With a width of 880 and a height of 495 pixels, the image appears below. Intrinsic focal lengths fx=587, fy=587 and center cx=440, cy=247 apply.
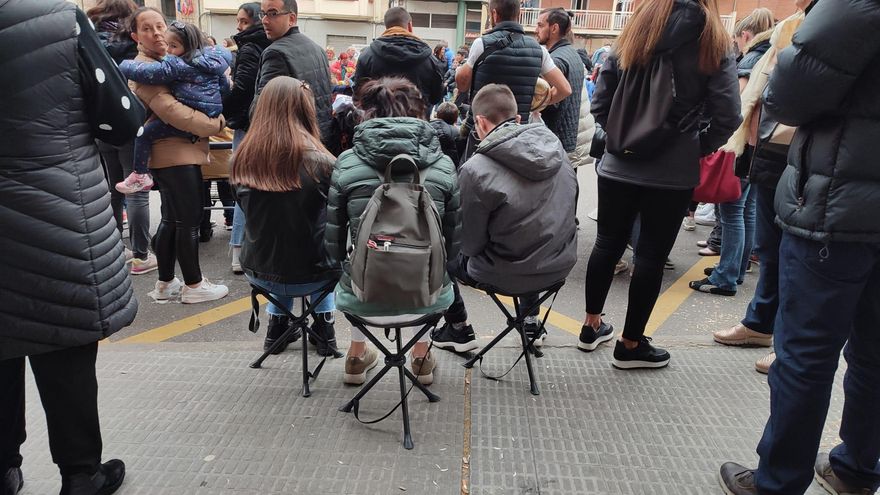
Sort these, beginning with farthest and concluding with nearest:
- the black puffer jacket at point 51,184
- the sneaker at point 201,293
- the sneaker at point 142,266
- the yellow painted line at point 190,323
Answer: the sneaker at point 142,266 < the sneaker at point 201,293 < the yellow painted line at point 190,323 < the black puffer jacket at point 51,184

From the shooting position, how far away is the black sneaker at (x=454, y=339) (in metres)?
3.49

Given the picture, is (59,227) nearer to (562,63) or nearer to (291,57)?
(291,57)

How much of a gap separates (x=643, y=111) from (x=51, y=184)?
2.57 m

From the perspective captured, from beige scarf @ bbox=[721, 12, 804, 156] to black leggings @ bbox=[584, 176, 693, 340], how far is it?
0.85m

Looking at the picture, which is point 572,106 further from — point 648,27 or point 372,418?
point 372,418

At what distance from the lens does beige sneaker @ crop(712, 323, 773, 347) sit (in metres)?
3.62

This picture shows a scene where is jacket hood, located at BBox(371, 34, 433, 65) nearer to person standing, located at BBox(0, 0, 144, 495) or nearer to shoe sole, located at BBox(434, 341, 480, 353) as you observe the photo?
shoe sole, located at BBox(434, 341, 480, 353)

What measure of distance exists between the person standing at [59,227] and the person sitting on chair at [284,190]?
2.21 ft

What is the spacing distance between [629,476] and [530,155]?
4.85 ft

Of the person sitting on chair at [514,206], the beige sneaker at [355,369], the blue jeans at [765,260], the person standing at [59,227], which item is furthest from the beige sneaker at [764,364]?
the person standing at [59,227]

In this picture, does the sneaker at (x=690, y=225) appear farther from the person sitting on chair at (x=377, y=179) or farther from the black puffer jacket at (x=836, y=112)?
the black puffer jacket at (x=836, y=112)


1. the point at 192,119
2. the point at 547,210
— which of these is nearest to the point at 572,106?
the point at 547,210

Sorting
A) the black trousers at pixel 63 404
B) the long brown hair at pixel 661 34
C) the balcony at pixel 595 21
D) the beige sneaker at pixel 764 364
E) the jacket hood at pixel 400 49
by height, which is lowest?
the beige sneaker at pixel 764 364

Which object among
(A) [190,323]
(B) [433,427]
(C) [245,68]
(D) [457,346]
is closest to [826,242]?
(B) [433,427]
